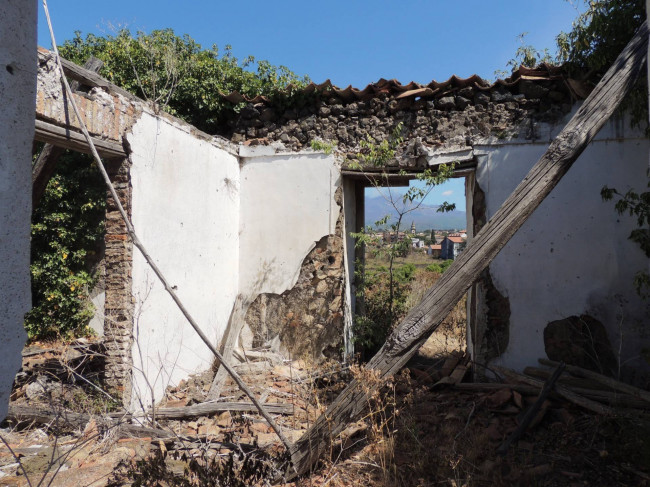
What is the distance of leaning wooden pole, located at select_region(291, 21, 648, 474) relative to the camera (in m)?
2.44

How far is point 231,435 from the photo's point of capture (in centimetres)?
271

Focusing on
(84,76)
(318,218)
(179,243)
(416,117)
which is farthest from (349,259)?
(84,76)

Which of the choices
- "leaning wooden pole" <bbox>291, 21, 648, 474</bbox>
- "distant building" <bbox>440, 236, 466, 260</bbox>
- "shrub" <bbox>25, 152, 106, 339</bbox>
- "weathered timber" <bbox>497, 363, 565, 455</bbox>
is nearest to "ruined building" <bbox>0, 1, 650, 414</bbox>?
"weathered timber" <bbox>497, 363, 565, 455</bbox>

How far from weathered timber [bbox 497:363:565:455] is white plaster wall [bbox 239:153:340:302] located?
2.90 m

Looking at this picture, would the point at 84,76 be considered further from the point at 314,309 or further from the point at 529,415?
the point at 529,415

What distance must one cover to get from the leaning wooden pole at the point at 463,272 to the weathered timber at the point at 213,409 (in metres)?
1.31

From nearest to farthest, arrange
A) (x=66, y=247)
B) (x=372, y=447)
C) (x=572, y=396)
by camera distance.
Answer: (x=372, y=447)
(x=572, y=396)
(x=66, y=247)

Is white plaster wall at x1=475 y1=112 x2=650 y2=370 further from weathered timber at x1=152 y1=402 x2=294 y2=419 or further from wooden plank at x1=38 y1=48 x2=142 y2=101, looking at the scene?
wooden plank at x1=38 y1=48 x2=142 y2=101

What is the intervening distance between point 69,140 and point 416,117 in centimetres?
388

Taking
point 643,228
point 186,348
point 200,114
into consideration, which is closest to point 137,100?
point 200,114

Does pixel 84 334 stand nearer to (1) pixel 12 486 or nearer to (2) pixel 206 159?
(2) pixel 206 159

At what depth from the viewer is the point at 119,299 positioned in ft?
11.6

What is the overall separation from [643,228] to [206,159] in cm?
491

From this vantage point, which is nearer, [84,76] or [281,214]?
[84,76]
